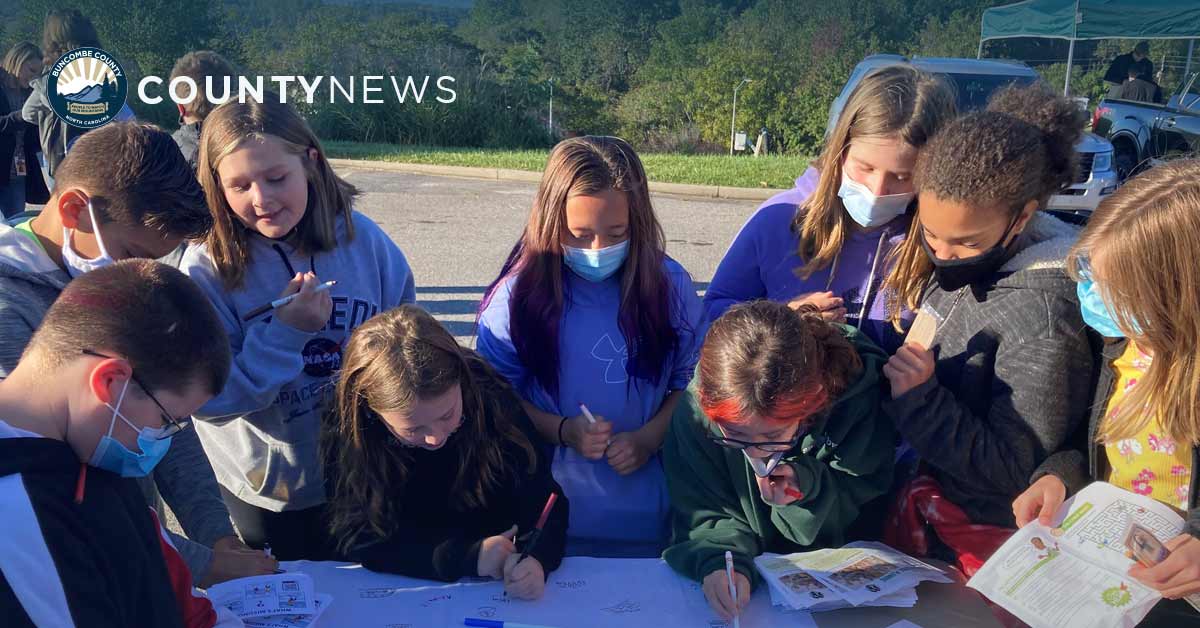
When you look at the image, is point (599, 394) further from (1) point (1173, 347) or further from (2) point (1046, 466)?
(1) point (1173, 347)

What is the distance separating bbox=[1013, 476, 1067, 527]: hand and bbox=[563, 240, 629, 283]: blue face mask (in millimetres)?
1062

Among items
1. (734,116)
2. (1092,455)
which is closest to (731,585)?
(1092,455)

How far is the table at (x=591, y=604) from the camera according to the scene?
6.10 ft

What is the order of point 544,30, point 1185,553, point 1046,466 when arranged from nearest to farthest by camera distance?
point 1185,553 → point 1046,466 → point 544,30

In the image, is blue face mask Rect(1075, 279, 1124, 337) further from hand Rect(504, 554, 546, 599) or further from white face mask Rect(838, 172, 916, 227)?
hand Rect(504, 554, 546, 599)

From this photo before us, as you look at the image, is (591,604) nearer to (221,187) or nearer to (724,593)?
(724,593)

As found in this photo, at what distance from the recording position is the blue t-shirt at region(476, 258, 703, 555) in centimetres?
232

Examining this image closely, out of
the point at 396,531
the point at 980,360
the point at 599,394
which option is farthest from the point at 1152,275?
the point at 396,531

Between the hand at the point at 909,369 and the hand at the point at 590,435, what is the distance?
68 centimetres

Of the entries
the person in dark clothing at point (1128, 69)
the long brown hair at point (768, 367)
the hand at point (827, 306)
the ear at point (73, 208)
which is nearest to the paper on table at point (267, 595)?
the ear at point (73, 208)

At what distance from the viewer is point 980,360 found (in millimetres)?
1958

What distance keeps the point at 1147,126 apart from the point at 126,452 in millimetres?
11816

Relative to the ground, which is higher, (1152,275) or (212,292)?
(1152,275)

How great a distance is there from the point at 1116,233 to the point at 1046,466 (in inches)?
19.2
